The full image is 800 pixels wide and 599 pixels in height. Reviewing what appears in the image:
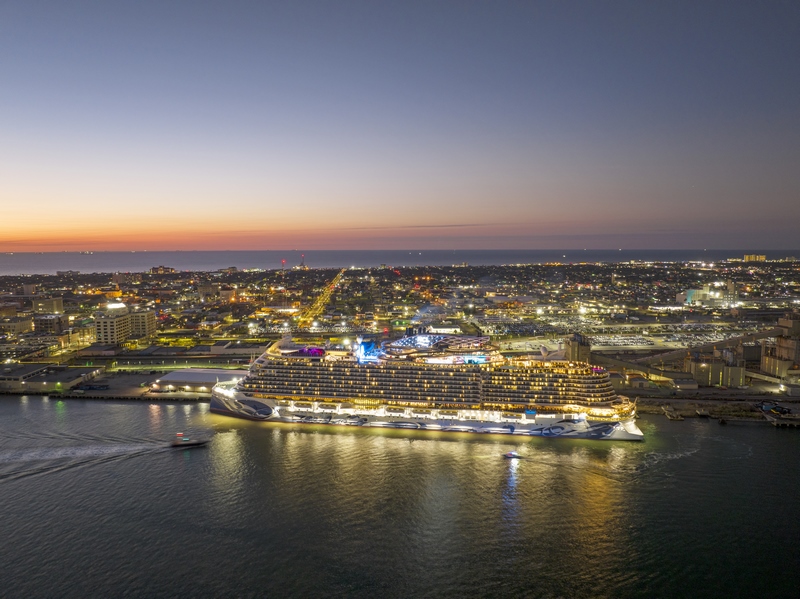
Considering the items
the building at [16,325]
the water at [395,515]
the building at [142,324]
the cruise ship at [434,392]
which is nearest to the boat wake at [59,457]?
the water at [395,515]

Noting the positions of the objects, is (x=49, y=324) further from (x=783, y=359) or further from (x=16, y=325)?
(x=783, y=359)

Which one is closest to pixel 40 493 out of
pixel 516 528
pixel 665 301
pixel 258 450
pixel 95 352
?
pixel 258 450

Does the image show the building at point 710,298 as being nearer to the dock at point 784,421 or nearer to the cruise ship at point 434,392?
the dock at point 784,421

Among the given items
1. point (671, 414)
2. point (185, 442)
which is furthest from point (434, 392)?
point (671, 414)

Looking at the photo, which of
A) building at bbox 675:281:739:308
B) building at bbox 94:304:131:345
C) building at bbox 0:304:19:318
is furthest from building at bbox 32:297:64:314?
building at bbox 675:281:739:308

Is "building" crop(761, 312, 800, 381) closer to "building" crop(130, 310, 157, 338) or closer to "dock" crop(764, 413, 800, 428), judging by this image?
"dock" crop(764, 413, 800, 428)

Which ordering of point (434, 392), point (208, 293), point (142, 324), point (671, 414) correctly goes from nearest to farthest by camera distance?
1. point (434, 392)
2. point (671, 414)
3. point (142, 324)
4. point (208, 293)

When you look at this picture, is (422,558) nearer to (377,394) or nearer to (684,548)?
(684,548)
